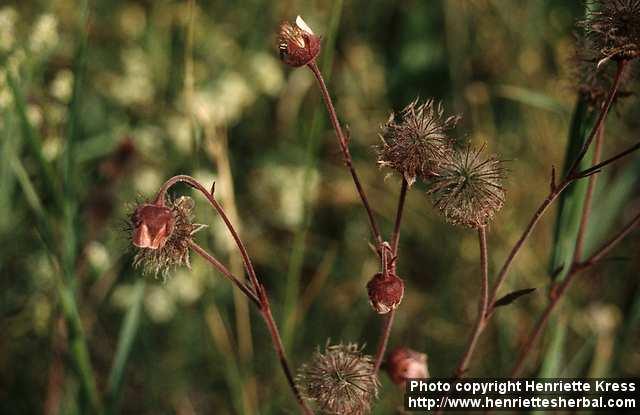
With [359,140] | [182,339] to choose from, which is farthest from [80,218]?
[359,140]

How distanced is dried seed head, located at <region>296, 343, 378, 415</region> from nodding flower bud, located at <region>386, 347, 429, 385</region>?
0.46 ft

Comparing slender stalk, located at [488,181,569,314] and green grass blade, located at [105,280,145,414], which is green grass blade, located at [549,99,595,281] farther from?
green grass blade, located at [105,280,145,414]

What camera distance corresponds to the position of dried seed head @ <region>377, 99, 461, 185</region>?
129 centimetres

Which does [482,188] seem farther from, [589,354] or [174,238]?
[589,354]

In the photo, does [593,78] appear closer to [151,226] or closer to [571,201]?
[571,201]

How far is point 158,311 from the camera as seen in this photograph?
236 centimetres

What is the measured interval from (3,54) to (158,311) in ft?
3.18

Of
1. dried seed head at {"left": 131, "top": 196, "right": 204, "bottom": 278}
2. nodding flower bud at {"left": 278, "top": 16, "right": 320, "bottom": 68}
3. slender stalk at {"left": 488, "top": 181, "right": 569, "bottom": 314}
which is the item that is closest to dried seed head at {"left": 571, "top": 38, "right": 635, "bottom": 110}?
slender stalk at {"left": 488, "top": 181, "right": 569, "bottom": 314}

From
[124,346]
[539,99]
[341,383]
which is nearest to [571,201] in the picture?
[539,99]

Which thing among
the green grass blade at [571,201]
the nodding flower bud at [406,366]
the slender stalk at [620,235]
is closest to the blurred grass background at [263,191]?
the green grass blade at [571,201]

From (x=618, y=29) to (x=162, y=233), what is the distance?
91 centimetres

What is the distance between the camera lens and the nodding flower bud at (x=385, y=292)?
4.07 feet

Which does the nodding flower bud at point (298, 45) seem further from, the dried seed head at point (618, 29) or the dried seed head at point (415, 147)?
the dried seed head at point (618, 29)

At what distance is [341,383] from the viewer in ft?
4.31
